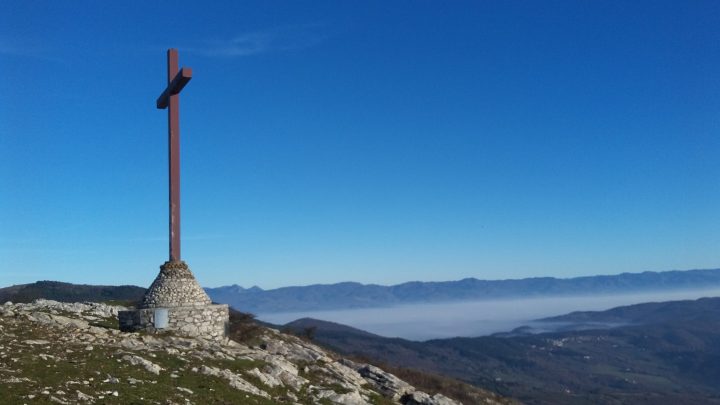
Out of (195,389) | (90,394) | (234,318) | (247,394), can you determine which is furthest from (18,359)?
(234,318)

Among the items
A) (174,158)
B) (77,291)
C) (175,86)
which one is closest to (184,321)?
(174,158)

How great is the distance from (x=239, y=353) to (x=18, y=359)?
985 centimetres

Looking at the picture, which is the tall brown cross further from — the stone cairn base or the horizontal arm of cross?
the stone cairn base

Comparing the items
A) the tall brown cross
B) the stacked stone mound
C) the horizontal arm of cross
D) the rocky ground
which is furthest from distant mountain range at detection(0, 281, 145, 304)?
the rocky ground

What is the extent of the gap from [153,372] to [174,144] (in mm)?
13547

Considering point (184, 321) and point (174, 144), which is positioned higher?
point (174, 144)

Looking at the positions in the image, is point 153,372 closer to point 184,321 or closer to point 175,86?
point 184,321

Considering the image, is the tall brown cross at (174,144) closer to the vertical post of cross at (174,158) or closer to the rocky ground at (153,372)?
the vertical post of cross at (174,158)

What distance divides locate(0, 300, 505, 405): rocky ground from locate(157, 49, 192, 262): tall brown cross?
209 inches

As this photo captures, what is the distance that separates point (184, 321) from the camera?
2930cm

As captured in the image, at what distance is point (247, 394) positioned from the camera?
73.3ft

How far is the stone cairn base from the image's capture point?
1145 inches

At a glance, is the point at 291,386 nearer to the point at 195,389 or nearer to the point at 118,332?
the point at 195,389

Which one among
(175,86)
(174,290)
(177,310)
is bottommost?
(177,310)
